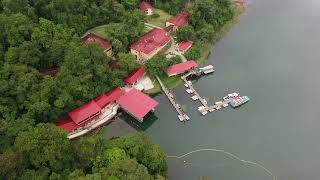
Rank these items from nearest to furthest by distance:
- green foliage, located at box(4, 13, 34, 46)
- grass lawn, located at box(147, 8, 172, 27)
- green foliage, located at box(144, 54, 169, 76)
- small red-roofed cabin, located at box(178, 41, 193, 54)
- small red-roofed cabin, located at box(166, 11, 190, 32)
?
green foliage, located at box(4, 13, 34, 46) < green foliage, located at box(144, 54, 169, 76) < small red-roofed cabin, located at box(178, 41, 193, 54) < small red-roofed cabin, located at box(166, 11, 190, 32) < grass lawn, located at box(147, 8, 172, 27)

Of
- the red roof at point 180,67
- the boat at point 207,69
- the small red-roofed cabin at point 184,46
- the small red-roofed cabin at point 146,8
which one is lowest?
the boat at point 207,69

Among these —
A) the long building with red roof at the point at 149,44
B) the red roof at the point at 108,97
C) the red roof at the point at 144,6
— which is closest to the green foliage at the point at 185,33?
the long building with red roof at the point at 149,44

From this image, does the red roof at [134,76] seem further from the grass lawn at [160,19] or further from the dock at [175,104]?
the grass lawn at [160,19]

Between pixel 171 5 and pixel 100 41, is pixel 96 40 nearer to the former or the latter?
pixel 100 41

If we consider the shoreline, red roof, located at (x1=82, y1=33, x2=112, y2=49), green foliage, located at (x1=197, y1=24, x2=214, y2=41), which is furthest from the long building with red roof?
green foliage, located at (x1=197, y1=24, x2=214, y2=41)

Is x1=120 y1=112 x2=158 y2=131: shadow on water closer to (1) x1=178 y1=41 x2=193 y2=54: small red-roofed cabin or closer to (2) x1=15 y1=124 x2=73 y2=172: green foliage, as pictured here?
(2) x1=15 y1=124 x2=73 y2=172: green foliage

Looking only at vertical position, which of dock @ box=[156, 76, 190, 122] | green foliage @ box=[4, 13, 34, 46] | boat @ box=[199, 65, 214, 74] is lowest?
dock @ box=[156, 76, 190, 122]
